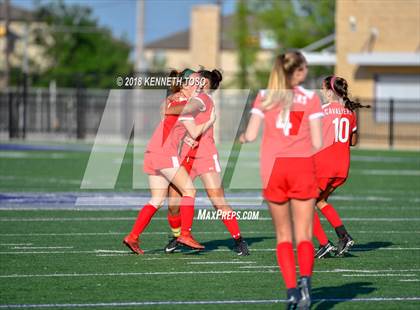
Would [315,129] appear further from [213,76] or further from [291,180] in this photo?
[213,76]

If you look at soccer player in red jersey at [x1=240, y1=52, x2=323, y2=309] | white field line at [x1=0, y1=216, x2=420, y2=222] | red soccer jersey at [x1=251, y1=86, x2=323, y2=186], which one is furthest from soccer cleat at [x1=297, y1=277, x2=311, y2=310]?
white field line at [x1=0, y1=216, x2=420, y2=222]

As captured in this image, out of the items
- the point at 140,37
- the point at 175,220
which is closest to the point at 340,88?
the point at 175,220

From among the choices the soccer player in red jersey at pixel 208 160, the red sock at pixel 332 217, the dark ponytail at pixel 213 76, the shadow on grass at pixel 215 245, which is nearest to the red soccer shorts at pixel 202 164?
the soccer player in red jersey at pixel 208 160

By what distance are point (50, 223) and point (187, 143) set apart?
3623 mm

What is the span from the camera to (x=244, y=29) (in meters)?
62.6

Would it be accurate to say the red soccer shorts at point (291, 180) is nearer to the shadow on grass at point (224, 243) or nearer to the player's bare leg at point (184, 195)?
the player's bare leg at point (184, 195)

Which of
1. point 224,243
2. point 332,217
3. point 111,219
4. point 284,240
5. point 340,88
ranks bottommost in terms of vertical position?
point 111,219

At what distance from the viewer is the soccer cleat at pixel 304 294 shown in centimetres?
752

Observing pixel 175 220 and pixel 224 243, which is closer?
pixel 175 220

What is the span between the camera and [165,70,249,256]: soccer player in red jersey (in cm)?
1104

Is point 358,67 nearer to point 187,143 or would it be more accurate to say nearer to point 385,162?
point 385,162

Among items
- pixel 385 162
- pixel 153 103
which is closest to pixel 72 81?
pixel 153 103

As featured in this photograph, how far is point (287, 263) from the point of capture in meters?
7.69

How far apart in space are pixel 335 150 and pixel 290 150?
351cm
